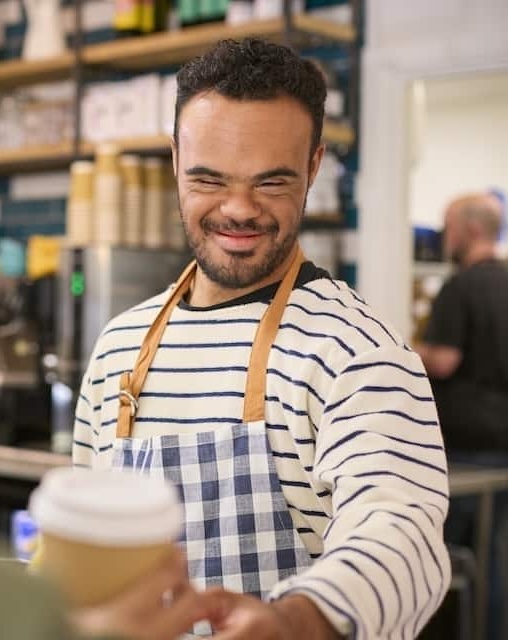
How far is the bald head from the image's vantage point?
4781 mm

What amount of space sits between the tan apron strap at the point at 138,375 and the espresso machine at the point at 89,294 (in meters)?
2.54

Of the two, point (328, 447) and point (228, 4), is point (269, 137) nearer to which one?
point (328, 447)

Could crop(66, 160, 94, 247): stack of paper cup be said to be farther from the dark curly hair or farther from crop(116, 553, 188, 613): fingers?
crop(116, 553, 188, 613): fingers

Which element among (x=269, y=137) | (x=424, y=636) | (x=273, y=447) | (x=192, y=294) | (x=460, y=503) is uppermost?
(x=269, y=137)

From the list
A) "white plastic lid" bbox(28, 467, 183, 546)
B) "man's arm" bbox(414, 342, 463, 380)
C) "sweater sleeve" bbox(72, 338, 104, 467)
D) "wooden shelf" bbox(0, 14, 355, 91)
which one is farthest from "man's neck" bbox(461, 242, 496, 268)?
"white plastic lid" bbox(28, 467, 183, 546)

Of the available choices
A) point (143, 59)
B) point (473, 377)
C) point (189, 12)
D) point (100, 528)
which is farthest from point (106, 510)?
point (143, 59)

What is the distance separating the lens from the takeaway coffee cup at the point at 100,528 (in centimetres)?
65

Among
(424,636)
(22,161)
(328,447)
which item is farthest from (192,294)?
(22,161)

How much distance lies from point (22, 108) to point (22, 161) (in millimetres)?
205

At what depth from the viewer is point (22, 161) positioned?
15.6ft

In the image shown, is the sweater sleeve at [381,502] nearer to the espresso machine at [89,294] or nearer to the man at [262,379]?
the man at [262,379]

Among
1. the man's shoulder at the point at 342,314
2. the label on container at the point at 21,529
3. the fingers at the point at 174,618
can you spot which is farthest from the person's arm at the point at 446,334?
the fingers at the point at 174,618

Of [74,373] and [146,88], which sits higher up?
[146,88]

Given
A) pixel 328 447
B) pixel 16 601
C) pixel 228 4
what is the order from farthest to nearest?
1. pixel 228 4
2. pixel 328 447
3. pixel 16 601
